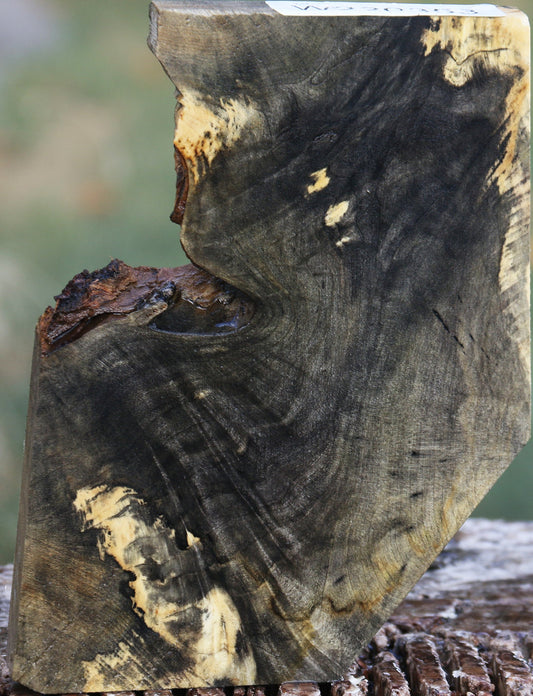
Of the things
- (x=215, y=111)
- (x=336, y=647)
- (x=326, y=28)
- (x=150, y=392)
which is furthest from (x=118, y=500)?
(x=326, y=28)

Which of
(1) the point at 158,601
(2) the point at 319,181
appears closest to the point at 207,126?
(2) the point at 319,181

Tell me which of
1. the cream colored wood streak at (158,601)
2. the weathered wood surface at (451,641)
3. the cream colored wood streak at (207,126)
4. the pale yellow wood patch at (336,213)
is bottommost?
the weathered wood surface at (451,641)

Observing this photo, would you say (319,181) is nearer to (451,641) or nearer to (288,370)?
(288,370)

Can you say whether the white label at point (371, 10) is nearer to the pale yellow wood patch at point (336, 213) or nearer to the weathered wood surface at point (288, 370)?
the weathered wood surface at point (288, 370)

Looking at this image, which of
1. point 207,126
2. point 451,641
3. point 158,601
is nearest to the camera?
point 207,126

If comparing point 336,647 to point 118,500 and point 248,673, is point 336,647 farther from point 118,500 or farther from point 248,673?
point 118,500

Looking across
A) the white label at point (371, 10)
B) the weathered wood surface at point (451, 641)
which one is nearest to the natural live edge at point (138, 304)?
the white label at point (371, 10)
